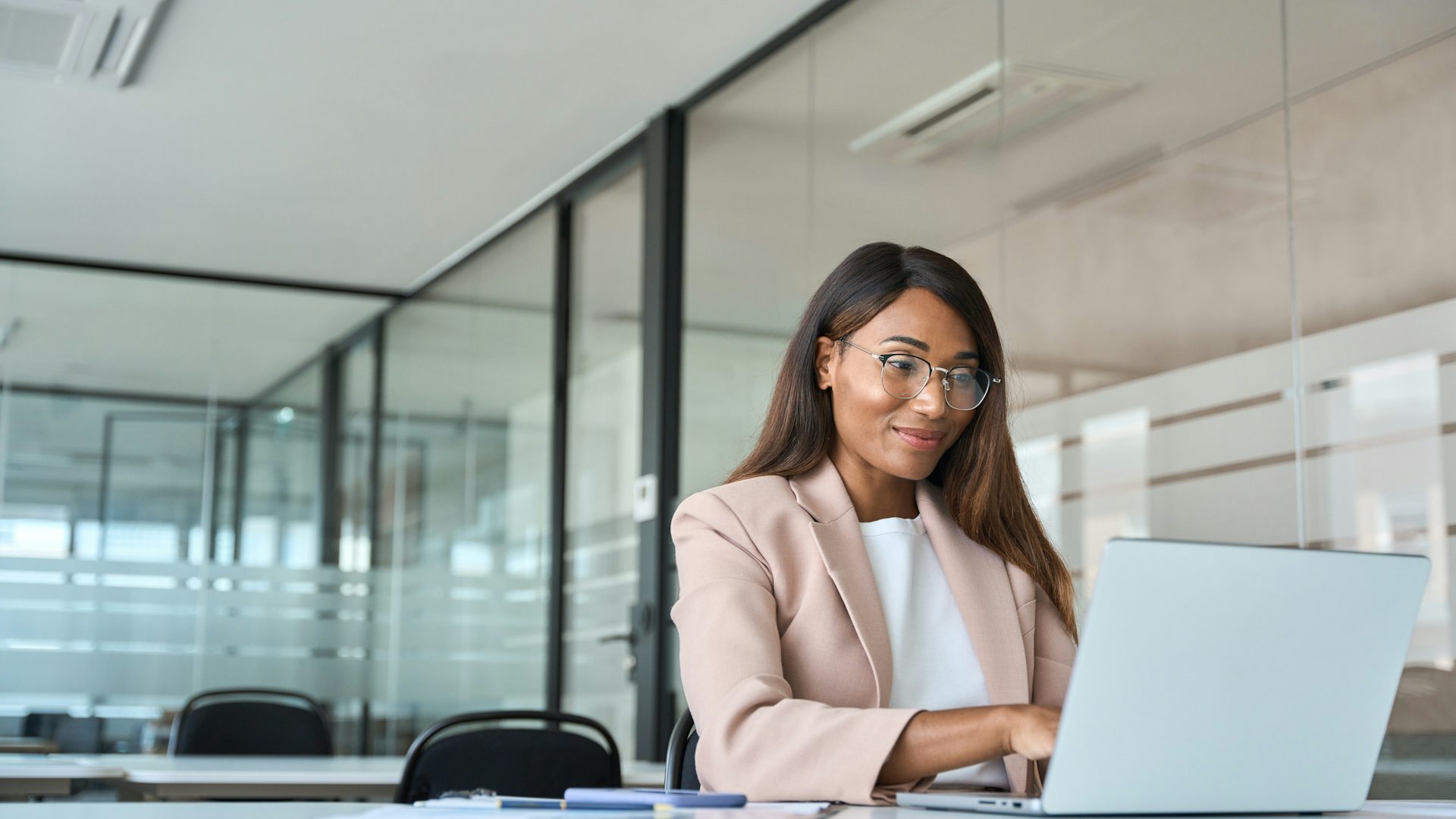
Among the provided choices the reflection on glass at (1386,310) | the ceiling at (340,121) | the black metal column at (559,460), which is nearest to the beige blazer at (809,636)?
the reflection on glass at (1386,310)

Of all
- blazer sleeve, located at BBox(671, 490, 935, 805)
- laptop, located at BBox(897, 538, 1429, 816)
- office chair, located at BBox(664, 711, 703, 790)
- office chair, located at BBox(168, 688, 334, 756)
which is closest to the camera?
laptop, located at BBox(897, 538, 1429, 816)

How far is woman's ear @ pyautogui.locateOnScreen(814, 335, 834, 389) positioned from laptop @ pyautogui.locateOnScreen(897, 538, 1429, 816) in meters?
0.67

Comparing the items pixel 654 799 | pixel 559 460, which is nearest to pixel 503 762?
pixel 654 799

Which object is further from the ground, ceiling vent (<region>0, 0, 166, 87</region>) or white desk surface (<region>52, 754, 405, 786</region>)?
ceiling vent (<region>0, 0, 166, 87</region>)

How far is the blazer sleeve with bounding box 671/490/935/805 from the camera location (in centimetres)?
126

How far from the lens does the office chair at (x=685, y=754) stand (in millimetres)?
1820

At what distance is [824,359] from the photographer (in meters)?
1.75

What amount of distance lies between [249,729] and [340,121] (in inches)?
80.0

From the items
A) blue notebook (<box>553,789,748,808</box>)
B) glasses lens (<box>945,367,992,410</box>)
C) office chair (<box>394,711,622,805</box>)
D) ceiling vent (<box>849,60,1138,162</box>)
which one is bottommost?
office chair (<box>394,711,622,805</box>)

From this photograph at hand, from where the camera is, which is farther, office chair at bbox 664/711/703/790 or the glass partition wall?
the glass partition wall

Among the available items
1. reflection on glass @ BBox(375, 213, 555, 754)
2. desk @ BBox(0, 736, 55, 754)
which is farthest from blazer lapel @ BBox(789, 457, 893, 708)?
desk @ BBox(0, 736, 55, 754)

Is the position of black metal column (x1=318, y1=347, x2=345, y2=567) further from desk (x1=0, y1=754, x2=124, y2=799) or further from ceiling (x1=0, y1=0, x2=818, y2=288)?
desk (x1=0, y1=754, x2=124, y2=799)

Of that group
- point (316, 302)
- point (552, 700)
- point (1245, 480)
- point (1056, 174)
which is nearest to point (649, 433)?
point (552, 700)

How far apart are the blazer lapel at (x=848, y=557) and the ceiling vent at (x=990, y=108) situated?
5.44 ft
